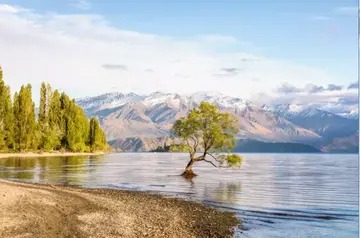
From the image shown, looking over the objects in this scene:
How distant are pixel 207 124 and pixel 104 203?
1922 inches

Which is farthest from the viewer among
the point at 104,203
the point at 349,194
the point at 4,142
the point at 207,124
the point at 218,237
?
the point at 4,142

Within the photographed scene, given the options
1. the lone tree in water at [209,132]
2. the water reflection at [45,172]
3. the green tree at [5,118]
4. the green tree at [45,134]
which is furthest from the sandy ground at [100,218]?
the green tree at [45,134]

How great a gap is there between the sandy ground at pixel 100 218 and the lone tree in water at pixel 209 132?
4200cm

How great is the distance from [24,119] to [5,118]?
23.1 ft

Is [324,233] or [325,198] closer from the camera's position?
[324,233]

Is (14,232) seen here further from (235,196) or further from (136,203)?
(235,196)

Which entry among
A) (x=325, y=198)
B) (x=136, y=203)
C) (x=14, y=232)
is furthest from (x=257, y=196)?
(x=14, y=232)

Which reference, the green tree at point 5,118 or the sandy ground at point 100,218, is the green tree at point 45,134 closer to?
the green tree at point 5,118

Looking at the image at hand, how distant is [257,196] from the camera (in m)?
62.5

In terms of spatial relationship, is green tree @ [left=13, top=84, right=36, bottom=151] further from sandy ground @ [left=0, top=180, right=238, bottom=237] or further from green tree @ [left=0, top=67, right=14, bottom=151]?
sandy ground @ [left=0, top=180, right=238, bottom=237]

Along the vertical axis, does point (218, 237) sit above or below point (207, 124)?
below

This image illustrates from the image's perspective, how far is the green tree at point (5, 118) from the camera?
524 feet

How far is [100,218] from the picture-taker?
3559 centimetres

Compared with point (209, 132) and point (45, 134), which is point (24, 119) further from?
point (209, 132)
